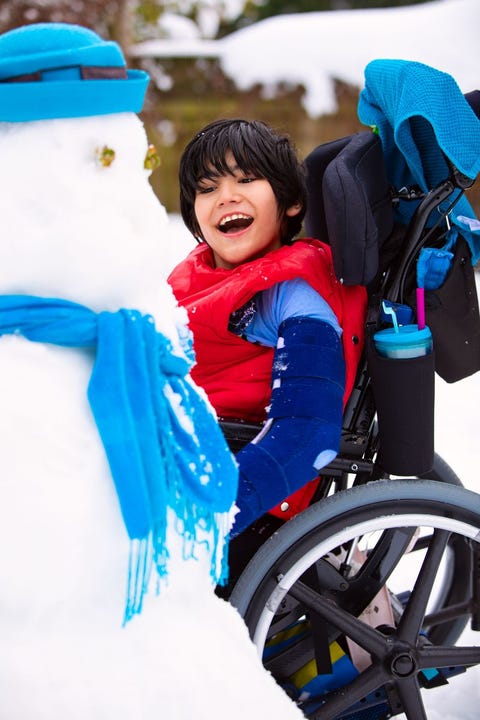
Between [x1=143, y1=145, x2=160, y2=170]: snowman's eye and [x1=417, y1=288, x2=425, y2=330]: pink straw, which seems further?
[x1=417, y1=288, x2=425, y2=330]: pink straw

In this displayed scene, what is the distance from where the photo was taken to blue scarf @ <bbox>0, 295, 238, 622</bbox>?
3.06 feet

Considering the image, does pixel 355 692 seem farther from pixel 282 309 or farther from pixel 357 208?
pixel 357 208

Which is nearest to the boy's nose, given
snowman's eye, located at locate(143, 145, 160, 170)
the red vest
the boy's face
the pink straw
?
the boy's face

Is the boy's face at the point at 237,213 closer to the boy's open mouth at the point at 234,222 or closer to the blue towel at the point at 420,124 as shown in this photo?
the boy's open mouth at the point at 234,222

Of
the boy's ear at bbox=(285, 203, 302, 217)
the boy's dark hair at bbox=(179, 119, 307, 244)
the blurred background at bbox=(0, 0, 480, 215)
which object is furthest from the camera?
the blurred background at bbox=(0, 0, 480, 215)

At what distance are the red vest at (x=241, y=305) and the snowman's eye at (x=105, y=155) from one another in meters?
0.50

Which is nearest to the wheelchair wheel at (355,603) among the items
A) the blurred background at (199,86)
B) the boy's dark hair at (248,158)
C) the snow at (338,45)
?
the boy's dark hair at (248,158)

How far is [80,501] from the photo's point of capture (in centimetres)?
93

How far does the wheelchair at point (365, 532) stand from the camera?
1342 millimetres

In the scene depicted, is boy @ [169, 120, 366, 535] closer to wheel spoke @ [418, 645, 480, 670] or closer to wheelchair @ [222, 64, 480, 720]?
wheelchair @ [222, 64, 480, 720]

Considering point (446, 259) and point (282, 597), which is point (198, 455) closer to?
point (282, 597)

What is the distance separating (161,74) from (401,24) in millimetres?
2285

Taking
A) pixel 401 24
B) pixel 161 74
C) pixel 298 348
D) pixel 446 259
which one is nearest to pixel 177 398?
pixel 298 348

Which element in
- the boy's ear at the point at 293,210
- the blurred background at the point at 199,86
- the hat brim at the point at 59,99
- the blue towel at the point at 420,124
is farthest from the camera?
the blurred background at the point at 199,86
